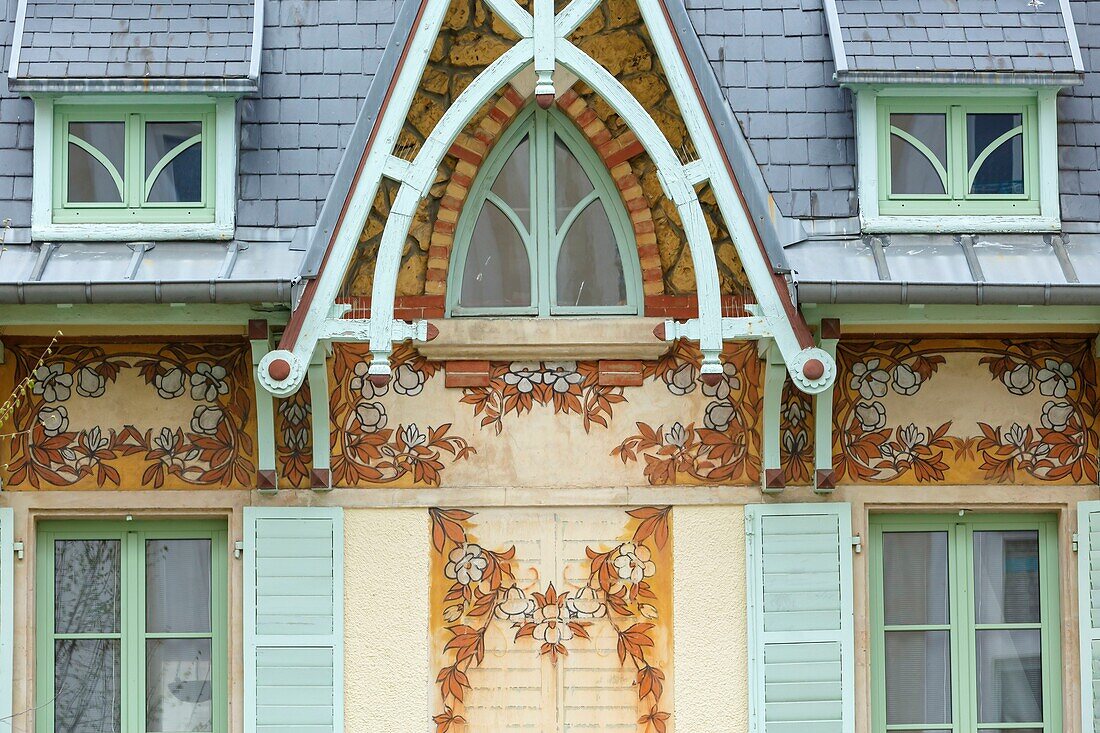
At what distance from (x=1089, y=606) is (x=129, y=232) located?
16.4ft

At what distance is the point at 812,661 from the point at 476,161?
9.65 feet

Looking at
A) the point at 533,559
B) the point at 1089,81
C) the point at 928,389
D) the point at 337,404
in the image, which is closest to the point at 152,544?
the point at 337,404

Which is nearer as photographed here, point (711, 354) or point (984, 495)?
point (711, 354)

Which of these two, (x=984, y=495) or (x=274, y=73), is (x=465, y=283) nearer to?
(x=274, y=73)

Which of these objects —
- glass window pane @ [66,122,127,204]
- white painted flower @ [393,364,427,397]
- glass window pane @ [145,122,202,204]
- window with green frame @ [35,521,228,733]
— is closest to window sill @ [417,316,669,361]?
white painted flower @ [393,364,427,397]

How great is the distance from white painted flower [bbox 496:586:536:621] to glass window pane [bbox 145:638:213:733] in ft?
4.85

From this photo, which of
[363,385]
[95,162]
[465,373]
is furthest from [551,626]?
[95,162]

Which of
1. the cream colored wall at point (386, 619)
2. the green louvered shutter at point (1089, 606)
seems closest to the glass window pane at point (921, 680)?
the green louvered shutter at point (1089, 606)

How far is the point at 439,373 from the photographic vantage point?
870cm

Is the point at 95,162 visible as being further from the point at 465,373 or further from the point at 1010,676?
the point at 1010,676

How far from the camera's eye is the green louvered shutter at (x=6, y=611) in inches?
335

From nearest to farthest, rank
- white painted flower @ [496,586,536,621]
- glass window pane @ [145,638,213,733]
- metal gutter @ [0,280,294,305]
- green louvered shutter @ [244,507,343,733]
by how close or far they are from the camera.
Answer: metal gutter @ [0,280,294,305]
green louvered shutter @ [244,507,343,733]
white painted flower @ [496,586,536,621]
glass window pane @ [145,638,213,733]

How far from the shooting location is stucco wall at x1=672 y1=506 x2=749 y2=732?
854 centimetres

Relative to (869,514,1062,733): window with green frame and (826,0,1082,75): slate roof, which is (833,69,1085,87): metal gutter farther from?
(869,514,1062,733): window with green frame
